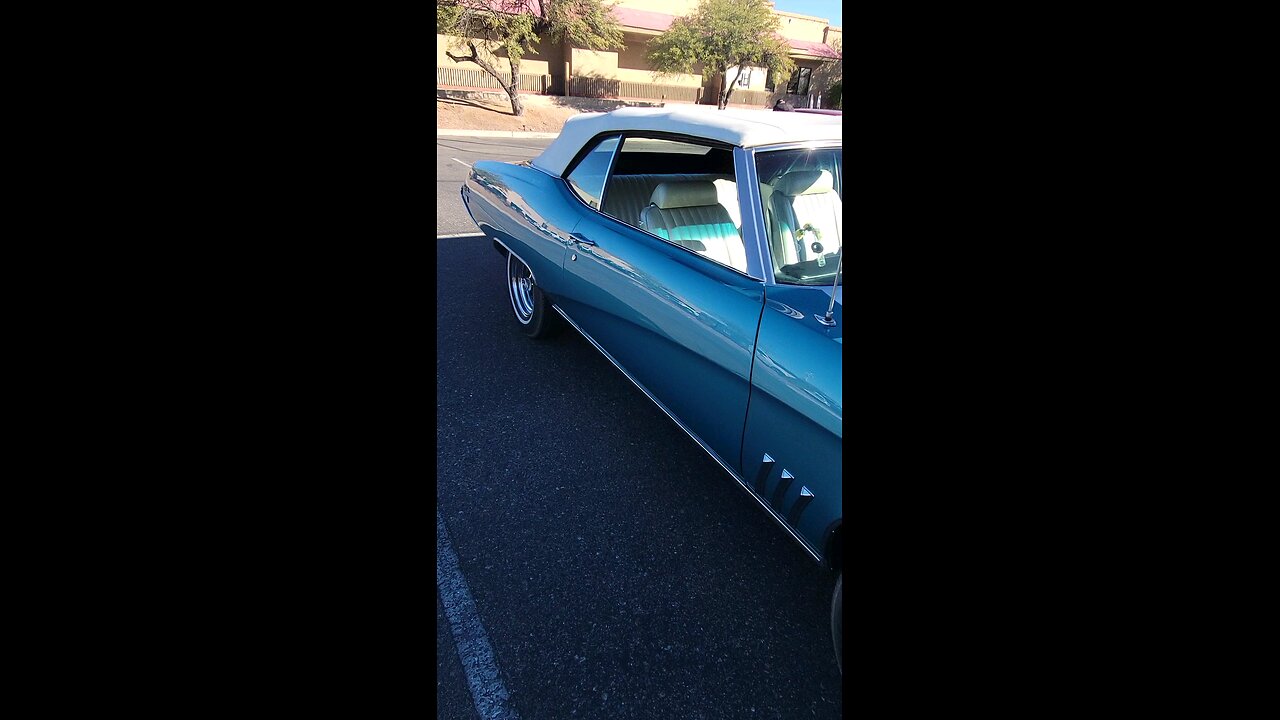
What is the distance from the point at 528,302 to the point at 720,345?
1969mm

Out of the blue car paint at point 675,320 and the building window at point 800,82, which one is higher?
the building window at point 800,82

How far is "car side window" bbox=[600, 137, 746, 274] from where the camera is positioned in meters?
2.71

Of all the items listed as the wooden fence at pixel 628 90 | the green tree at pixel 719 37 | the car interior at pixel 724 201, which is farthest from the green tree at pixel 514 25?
the car interior at pixel 724 201

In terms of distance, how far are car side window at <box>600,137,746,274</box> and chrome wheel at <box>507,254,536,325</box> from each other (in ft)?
2.65

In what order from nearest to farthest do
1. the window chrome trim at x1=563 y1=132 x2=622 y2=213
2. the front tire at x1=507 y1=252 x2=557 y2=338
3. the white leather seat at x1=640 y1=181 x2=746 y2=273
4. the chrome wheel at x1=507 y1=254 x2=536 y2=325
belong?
1. the white leather seat at x1=640 y1=181 x2=746 y2=273
2. the window chrome trim at x1=563 y1=132 x2=622 y2=213
3. the front tire at x1=507 y1=252 x2=557 y2=338
4. the chrome wheel at x1=507 y1=254 x2=536 y2=325

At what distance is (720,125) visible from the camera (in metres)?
2.40

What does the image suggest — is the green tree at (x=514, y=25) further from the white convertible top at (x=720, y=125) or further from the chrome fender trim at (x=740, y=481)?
the chrome fender trim at (x=740, y=481)

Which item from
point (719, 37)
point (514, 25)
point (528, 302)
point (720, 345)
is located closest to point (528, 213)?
point (528, 302)

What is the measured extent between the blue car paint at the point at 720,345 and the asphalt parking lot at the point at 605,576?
31 centimetres

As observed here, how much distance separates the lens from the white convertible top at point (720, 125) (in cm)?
232

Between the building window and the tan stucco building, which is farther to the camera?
the building window

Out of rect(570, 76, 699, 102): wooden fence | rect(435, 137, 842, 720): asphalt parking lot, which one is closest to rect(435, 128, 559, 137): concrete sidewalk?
rect(570, 76, 699, 102): wooden fence

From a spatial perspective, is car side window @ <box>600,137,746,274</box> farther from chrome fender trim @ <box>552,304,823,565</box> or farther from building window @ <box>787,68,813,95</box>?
building window @ <box>787,68,813,95</box>
